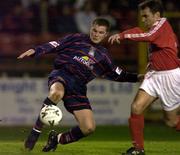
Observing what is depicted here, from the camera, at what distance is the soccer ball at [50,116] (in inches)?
395

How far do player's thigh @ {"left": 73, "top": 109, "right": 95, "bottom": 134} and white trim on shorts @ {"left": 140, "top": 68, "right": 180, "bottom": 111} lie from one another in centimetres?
84

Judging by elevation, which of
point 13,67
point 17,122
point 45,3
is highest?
A: point 45,3

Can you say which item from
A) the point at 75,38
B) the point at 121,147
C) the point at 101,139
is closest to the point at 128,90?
the point at 101,139

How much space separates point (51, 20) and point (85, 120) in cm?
919

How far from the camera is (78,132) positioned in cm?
1073

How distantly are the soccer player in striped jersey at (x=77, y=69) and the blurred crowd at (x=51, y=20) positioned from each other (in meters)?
8.24

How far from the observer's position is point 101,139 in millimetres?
14195

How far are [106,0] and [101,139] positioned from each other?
6917 mm

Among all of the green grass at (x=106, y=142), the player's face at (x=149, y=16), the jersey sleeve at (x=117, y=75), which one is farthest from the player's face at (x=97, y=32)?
the green grass at (x=106, y=142)

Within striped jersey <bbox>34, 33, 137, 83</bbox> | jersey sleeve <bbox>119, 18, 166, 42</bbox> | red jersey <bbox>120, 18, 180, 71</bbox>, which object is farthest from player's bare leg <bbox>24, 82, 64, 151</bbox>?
red jersey <bbox>120, 18, 180, 71</bbox>

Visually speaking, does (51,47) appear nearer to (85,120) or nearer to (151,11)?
(85,120)

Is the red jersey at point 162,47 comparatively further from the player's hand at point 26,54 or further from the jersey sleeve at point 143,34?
the player's hand at point 26,54

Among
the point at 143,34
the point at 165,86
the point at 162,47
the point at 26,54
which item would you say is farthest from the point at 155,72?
the point at 26,54

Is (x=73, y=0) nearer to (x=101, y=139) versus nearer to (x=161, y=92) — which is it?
(x=101, y=139)
